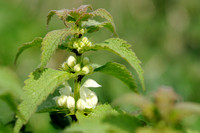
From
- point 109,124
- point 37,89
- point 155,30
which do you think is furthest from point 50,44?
point 155,30

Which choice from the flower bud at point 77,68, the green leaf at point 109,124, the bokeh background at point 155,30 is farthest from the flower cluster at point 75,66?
the bokeh background at point 155,30

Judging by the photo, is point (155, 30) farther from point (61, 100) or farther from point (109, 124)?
point (109, 124)

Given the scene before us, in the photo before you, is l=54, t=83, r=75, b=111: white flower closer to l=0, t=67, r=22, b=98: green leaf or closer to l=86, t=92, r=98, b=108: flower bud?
l=86, t=92, r=98, b=108: flower bud

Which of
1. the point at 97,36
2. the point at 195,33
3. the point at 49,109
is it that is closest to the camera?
the point at 49,109

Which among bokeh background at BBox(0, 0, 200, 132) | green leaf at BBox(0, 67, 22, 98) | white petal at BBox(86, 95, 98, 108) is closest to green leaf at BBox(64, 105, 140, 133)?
green leaf at BBox(0, 67, 22, 98)

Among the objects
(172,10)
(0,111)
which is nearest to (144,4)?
(172,10)

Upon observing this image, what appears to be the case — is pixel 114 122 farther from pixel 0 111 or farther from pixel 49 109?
pixel 0 111
